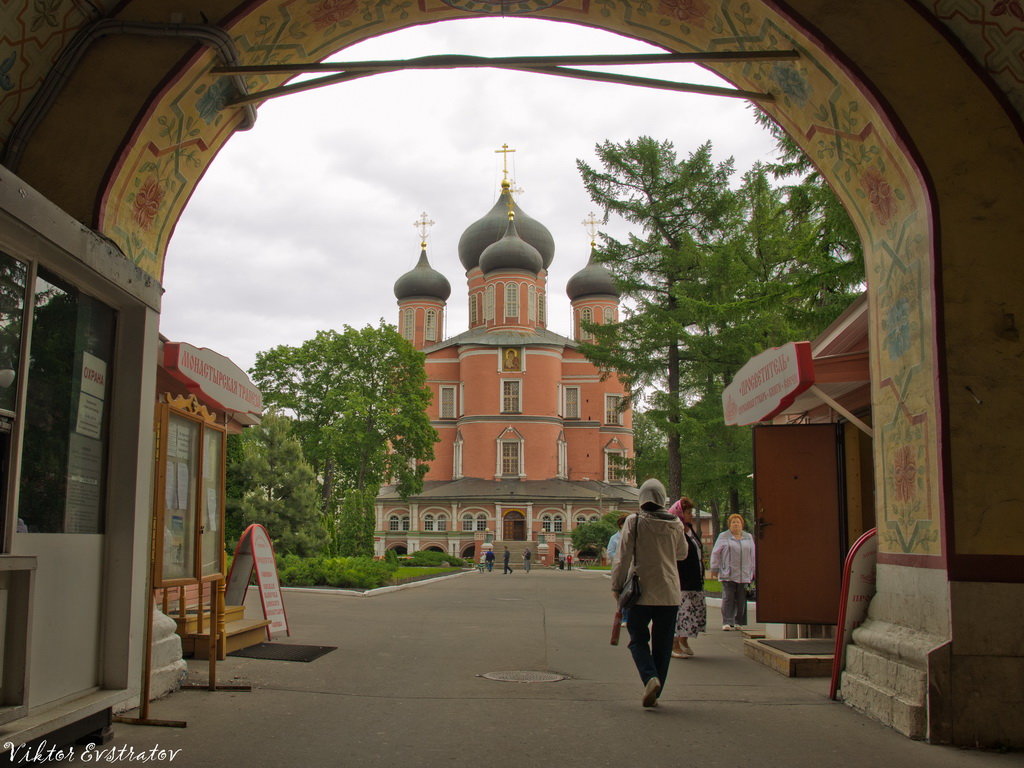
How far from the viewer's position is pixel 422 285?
73625mm

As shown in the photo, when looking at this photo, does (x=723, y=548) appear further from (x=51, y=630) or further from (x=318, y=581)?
(x=318, y=581)

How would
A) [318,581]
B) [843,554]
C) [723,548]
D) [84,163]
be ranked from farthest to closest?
[318,581] < [723,548] < [843,554] < [84,163]

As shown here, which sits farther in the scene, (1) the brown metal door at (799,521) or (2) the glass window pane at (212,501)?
(1) the brown metal door at (799,521)

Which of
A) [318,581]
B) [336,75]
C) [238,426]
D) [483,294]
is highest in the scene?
[483,294]

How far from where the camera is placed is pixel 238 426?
30.9 feet

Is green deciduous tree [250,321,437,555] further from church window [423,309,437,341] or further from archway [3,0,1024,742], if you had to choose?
archway [3,0,1024,742]

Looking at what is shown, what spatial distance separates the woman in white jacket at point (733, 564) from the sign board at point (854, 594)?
598 cm

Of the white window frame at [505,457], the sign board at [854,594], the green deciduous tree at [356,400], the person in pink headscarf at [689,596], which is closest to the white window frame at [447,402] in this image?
the white window frame at [505,457]

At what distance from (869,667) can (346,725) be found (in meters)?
3.88

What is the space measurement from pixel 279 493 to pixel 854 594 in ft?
86.6

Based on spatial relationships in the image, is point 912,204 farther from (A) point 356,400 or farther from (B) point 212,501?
(A) point 356,400

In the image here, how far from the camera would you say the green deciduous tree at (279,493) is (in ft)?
100.0

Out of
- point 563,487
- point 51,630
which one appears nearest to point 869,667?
point 51,630

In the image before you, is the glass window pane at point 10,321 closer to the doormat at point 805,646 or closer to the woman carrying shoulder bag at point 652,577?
the woman carrying shoulder bag at point 652,577
